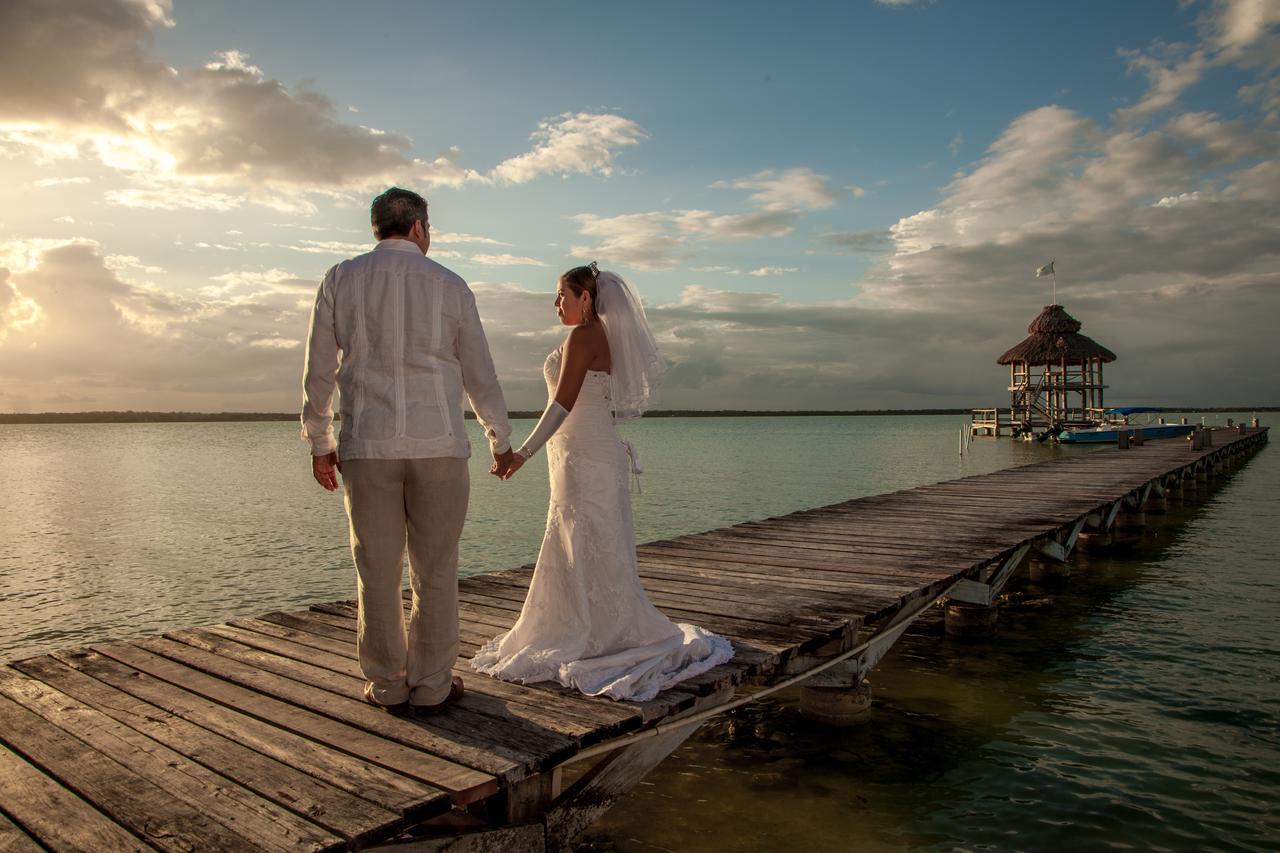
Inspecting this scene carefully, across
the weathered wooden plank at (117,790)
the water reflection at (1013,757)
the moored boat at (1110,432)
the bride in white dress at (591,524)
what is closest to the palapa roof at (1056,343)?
the moored boat at (1110,432)

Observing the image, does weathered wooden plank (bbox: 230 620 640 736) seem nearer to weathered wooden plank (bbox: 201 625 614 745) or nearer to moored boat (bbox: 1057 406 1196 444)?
weathered wooden plank (bbox: 201 625 614 745)

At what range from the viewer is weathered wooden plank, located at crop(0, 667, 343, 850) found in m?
2.85

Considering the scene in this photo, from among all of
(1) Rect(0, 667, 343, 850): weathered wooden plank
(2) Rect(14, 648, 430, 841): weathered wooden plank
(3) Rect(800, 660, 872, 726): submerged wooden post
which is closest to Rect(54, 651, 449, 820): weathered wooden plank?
(2) Rect(14, 648, 430, 841): weathered wooden plank

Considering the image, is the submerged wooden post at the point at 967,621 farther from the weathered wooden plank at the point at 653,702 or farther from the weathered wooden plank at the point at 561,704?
the weathered wooden plank at the point at 561,704

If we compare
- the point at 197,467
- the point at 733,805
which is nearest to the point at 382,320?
the point at 733,805

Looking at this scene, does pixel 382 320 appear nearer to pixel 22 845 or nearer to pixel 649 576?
pixel 22 845

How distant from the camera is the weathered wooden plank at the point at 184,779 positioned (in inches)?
112

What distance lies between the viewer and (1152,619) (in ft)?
34.9

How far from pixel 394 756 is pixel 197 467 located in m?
49.9

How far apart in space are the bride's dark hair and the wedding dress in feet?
1.31

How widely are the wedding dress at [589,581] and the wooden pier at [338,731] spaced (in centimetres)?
21

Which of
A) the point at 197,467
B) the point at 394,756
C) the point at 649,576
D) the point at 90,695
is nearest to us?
the point at 394,756

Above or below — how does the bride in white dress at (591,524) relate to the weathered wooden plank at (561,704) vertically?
above

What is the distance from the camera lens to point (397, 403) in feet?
11.5
